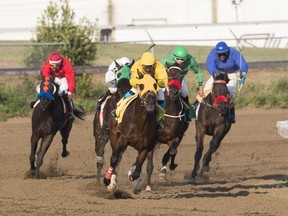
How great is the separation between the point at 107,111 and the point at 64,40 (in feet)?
39.8

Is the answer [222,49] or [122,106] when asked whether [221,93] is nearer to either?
[222,49]

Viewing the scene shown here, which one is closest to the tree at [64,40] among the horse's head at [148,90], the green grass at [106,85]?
the green grass at [106,85]

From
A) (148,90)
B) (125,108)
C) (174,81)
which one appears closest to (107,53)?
(174,81)

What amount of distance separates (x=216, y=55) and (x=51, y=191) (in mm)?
4620

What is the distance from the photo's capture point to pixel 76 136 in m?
21.7

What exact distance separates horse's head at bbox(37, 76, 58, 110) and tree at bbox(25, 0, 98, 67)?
33.8 ft

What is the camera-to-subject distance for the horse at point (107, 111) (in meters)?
14.1

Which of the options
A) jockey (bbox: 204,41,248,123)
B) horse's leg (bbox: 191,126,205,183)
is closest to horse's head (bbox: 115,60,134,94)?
horse's leg (bbox: 191,126,205,183)

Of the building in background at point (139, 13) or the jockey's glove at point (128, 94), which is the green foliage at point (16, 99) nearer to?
the jockey's glove at point (128, 94)

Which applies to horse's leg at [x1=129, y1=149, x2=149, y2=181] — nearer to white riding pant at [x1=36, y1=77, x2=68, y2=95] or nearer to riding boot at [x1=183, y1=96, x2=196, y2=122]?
riding boot at [x1=183, y1=96, x2=196, y2=122]

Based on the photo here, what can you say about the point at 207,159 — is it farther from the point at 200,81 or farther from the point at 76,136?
the point at 76,136

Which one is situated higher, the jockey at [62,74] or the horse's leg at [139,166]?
the jockey at [62,74]

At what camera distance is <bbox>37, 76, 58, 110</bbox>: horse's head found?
15109 mm

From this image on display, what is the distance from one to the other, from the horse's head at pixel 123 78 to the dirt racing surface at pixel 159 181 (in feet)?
5.12
